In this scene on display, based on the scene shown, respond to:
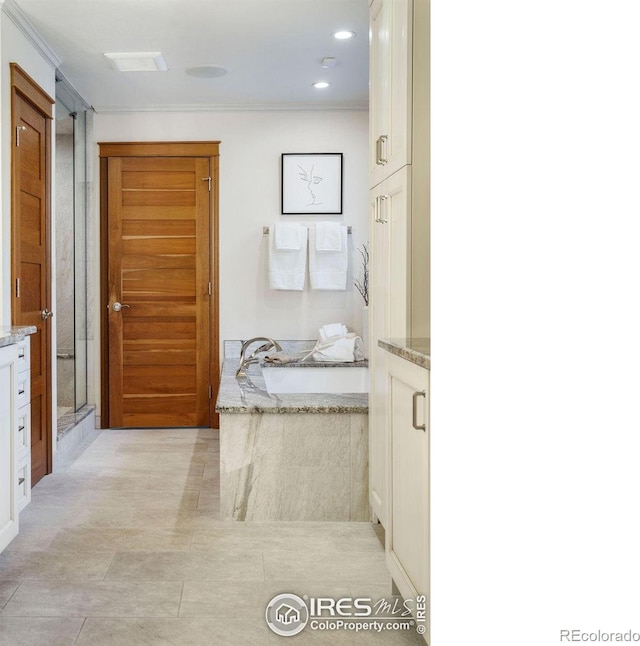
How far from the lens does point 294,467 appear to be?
111 inches

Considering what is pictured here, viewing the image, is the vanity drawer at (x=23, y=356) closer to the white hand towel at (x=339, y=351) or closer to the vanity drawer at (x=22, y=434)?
the vanity drawer at (x=22, y=434)

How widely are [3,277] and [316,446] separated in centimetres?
163

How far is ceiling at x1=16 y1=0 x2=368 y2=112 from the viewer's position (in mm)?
3143

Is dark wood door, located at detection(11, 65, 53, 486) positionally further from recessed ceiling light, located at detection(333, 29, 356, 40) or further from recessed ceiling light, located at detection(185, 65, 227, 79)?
recessed ceiling light, located at detection(333, 29, 356, 40)

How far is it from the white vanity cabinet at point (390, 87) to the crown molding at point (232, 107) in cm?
205

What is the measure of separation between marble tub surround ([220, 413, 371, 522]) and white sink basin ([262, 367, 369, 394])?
1.39 m

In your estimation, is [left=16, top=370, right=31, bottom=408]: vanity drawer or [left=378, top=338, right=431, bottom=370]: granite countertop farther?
[left=16, top=370, right=31, bottom=408]: vanity drawer

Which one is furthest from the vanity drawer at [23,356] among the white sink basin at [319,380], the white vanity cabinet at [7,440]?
the white sink basin at [319,380]

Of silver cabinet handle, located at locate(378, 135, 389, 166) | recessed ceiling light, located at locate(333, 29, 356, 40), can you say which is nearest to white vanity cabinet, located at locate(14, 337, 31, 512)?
silver cabinet handle, located at locate(378, 135, 389, 166)

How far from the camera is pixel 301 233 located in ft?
15.3

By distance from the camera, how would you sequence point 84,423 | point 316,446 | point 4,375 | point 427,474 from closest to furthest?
point 427,474, point 4,375, point 316,446, point 84,423

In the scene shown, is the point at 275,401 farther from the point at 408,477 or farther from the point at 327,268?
the point at 327,268
